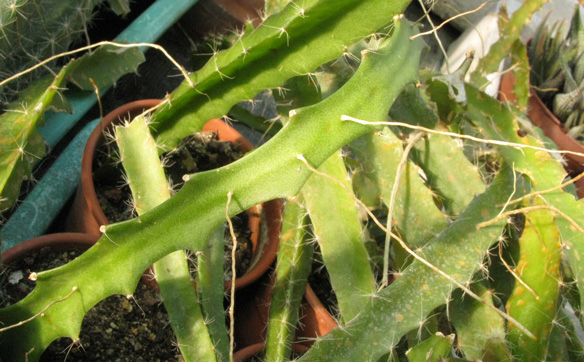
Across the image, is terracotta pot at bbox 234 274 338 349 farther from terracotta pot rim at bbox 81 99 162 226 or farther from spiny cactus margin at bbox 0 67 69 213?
spiny cactus margin at bbox 0 67 69 213

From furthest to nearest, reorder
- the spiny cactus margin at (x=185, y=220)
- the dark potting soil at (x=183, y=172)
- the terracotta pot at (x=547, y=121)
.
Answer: the terracotta pot at (x=547, y=121) → the dark potting soil at (x=183, y=172) → the spiny cactus margin at (x=185, y=220)

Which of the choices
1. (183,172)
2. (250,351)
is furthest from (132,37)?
(250,351)

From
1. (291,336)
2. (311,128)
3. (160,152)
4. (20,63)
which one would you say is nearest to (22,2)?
(20,63)

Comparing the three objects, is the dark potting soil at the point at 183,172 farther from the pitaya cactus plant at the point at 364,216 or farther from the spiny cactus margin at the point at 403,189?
the spiny cactus margin at the point at 403,189

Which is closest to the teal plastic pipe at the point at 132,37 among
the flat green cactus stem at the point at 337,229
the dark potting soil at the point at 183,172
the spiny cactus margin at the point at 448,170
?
the dark potting soil at the point at 183,172

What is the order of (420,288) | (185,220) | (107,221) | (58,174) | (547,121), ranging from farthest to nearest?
(547,121) < (58,174) < (107,221) < (420,288) < (185,220)

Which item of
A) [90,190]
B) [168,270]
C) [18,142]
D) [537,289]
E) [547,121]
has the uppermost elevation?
[18,142]

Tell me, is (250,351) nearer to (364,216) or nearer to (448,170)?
(364,216)
